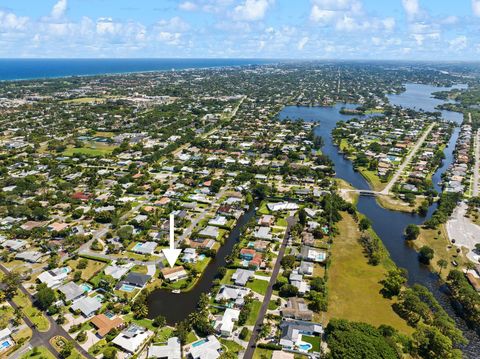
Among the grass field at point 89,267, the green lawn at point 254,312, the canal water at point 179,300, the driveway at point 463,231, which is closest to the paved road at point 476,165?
the driveway at point 463,231

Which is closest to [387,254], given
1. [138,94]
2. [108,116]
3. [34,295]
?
[34,295]

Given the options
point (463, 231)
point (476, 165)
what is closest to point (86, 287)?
point (463, 231)

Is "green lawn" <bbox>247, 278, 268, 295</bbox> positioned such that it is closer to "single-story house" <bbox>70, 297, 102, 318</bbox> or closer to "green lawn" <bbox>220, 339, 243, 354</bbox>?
"green lawn" <bbox>220, 339, 243, 354</bbox>

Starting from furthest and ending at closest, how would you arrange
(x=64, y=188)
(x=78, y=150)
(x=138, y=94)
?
(x=138, y=94) < (x=78, y=150) < (x=64, y=188)

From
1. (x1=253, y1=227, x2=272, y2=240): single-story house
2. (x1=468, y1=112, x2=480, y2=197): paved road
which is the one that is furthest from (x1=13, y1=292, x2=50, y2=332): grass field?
(x1=468, y1=112, x2=480, y2=197): paved road

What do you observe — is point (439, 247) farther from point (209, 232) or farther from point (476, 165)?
point (476, 165)

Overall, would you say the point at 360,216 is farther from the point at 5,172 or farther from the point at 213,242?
the point at 5,172
